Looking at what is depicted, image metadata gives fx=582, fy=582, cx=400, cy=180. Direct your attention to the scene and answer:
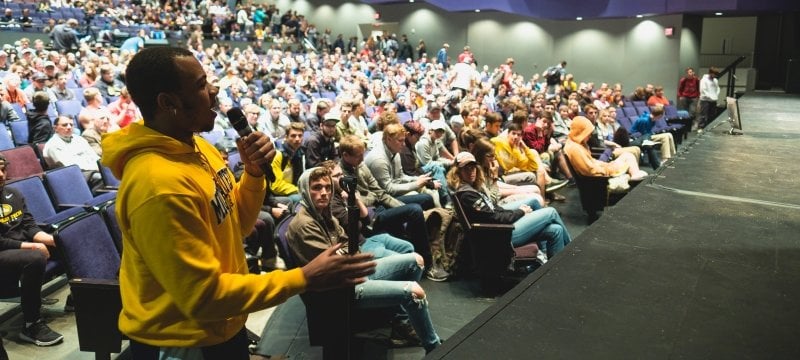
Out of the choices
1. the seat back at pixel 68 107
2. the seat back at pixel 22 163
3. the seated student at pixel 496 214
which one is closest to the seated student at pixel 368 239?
the seated student at pixel 496 214

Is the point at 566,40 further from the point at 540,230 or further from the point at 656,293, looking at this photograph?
the point at 656,293

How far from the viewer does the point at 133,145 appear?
4.18 feet

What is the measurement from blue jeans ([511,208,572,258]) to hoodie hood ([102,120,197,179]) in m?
2.92

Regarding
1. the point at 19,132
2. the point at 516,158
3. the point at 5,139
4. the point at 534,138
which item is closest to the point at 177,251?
the point at 516,158

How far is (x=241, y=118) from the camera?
58.6 inches

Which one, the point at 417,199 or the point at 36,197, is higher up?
the point at 36,197

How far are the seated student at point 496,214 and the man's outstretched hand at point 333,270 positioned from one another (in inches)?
100

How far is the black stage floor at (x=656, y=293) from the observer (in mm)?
1680

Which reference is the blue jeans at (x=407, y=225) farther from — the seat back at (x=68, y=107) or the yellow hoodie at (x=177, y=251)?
the seat back at (x=68, y=107)

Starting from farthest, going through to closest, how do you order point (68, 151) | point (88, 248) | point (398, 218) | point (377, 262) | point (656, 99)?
1. point (656, 99)
2. point (68, 151)
3. point (398, 218)
4. point (88, 248)
5. point (377, 262)

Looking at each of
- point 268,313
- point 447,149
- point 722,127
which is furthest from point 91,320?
point 722,127

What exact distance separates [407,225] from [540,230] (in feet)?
3.05

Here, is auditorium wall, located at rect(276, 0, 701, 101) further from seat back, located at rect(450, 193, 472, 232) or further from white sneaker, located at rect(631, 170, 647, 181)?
seat back, located at rect(450, 193, 472, 232)

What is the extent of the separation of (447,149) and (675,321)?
511 cm
